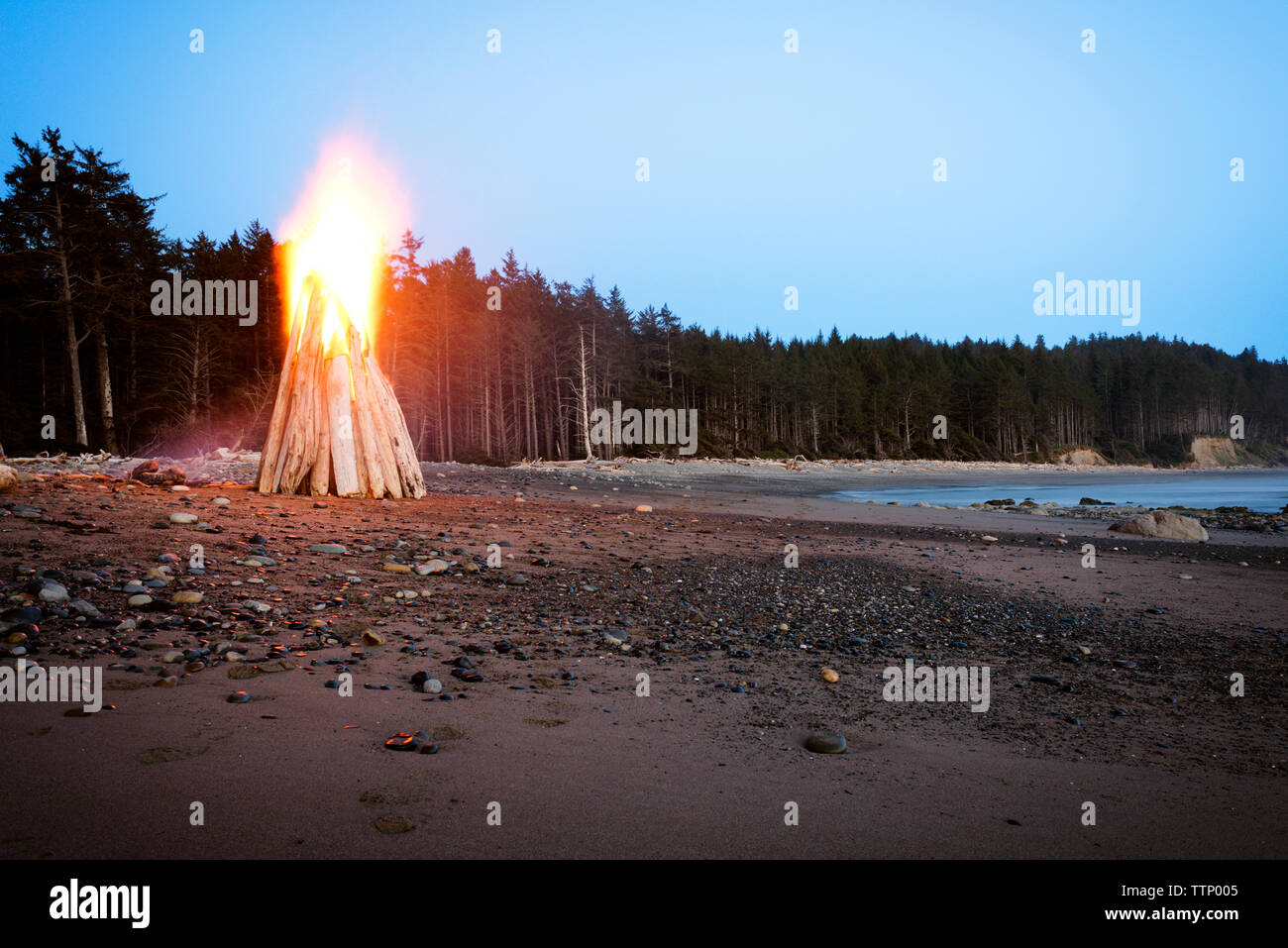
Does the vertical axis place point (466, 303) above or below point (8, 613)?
above

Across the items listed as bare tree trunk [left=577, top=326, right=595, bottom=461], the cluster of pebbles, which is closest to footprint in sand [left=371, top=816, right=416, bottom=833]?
the cluster of pebbles

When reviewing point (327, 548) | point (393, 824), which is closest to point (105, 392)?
point (327, 548)

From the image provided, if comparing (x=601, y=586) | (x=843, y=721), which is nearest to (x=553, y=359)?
(x=601, y=586)

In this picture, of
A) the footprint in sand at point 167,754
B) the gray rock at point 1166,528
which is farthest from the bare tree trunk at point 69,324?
the gray rock at point 1166,528

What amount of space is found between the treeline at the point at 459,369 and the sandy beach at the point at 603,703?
2512cm

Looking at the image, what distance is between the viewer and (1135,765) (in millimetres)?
4137

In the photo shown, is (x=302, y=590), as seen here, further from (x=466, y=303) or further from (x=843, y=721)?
(x=466, y=303)

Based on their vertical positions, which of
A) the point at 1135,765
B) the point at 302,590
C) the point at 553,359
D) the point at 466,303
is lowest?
the point at 1135,765

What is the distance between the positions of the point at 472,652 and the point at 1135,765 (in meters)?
4.71

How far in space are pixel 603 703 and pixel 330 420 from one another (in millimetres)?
9945

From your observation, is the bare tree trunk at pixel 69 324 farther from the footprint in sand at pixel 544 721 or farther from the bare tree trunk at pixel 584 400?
the footprint in sand at pixel 544 721

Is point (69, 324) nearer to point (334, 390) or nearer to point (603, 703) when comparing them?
point (334, 390)

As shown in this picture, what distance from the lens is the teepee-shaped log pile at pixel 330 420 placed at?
499 inches

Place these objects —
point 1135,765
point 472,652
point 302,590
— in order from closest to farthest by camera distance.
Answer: point 1135,765 → point 472,652 → point 302,590
